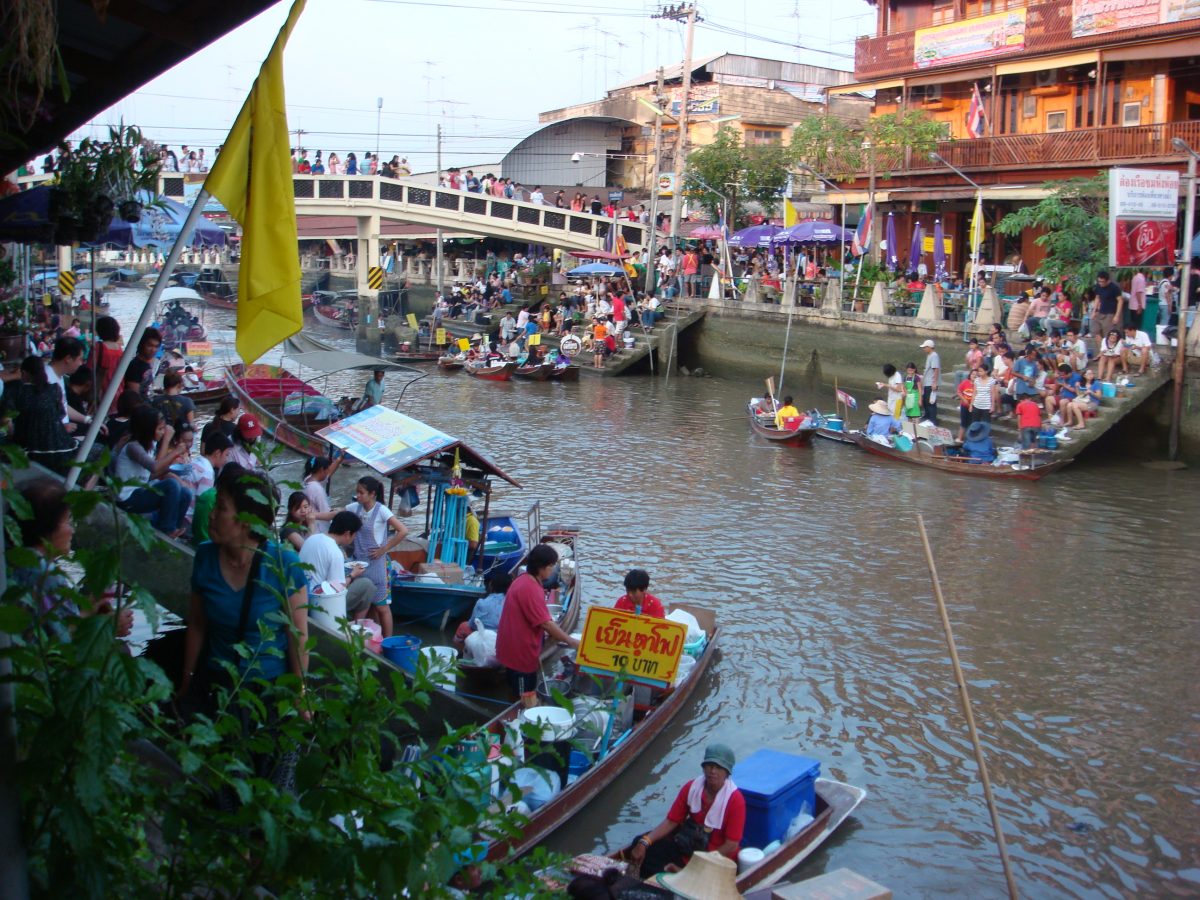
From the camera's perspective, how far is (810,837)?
7.16 meters

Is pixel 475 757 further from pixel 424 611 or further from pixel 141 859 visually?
pixel 424 611

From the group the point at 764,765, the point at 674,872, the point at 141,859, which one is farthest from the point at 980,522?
the point at 141,859

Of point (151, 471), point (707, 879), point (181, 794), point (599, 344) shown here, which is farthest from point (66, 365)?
point (599, 344)

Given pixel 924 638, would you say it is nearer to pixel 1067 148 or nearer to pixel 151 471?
pixel 151 471

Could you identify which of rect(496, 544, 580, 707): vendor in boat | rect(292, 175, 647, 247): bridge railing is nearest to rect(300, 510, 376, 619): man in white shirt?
rect(496, 544, 580, 707): vendor in boat

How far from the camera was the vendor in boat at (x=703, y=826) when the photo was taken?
6453 millimetres

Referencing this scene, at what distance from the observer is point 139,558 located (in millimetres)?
7105

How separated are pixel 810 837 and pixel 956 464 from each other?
12.9 metres

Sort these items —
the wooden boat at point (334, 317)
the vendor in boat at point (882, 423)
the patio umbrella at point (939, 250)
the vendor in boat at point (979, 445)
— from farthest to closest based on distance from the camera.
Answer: the wooden boat at point (334, 317), the patio umbrella at point (939, 250), the vendor in boat at point (882, 423), the vendor in boat at point (979, 445)

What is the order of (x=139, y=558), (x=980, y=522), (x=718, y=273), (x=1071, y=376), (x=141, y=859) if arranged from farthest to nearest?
(x=718, y=273) → (x=1071, y=376) → (x=980, y=522) → (x=139, y=558) → (x=141, y=859)

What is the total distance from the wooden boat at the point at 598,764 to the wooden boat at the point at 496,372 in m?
21.3

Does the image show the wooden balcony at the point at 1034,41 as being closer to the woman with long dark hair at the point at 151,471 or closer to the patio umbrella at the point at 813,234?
the patio umbrella at the point at 813,234

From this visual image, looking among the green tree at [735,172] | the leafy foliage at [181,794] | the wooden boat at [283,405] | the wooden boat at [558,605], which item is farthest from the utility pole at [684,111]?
the leafy foliage at [181,794]

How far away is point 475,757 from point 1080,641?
26.5 feet
